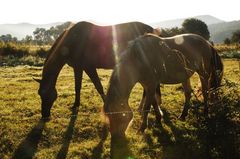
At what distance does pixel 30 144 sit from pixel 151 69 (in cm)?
289

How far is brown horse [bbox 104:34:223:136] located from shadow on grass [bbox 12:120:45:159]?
5.97 feet

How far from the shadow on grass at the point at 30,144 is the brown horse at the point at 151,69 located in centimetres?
182

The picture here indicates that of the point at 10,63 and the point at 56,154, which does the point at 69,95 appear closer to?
the point at 56,154

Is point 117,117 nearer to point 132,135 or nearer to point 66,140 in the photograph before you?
point 132,135

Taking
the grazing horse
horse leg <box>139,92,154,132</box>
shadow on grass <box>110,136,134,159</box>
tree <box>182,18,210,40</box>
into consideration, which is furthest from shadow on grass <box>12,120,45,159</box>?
tree <box>182,18,210,40</box>

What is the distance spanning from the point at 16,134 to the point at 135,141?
8.58 ft

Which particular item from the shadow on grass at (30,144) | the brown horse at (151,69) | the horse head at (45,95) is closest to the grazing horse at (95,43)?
the horse head at (45,95)

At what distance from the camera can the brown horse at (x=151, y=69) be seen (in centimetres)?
484

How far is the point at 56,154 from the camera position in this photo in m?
5.50

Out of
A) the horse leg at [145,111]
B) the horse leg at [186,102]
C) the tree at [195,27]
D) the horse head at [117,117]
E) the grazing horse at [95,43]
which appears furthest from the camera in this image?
the tree at [195,27]

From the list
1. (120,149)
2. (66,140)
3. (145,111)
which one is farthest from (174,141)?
(66,140)

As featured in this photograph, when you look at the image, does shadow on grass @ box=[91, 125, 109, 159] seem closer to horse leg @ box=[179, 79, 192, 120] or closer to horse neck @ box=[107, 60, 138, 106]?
horse neck @ box=[107, 60, 138, 106]

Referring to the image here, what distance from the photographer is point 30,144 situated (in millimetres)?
5914

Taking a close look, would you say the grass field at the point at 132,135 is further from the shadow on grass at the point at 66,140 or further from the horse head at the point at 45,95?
the horse head at the point at 45,95
